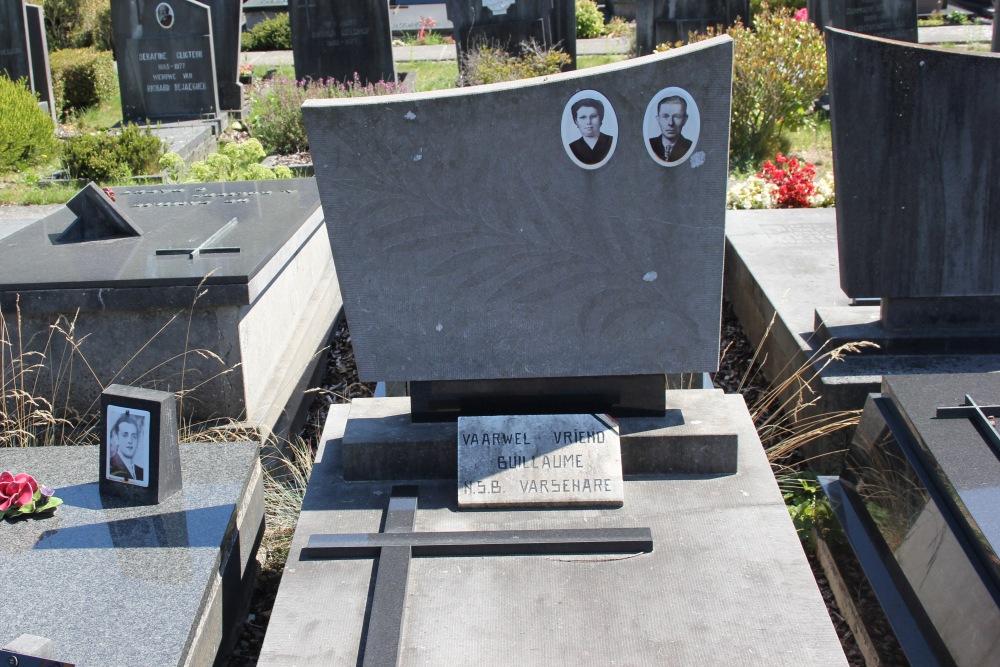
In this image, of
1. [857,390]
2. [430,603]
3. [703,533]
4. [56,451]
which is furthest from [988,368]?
[56,451]

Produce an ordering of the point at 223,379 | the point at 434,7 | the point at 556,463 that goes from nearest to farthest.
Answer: the point at 556,463 → the point at 223,379 → the point at 434,7

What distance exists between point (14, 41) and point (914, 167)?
10903mm

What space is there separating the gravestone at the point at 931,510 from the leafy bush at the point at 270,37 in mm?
16950

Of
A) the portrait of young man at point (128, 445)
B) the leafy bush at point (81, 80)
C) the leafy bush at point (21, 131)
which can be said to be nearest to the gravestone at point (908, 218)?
the portrait of young man at point (128, 445)

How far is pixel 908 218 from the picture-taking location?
3.74 m

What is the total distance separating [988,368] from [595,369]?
1.78 metres

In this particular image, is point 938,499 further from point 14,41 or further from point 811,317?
point 14,41

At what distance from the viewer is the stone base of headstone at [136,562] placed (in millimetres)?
2449

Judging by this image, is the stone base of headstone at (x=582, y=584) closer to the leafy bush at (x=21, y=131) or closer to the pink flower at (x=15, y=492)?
the pink flower at (x=15, y=492)

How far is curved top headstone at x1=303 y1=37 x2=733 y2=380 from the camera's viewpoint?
2805mm

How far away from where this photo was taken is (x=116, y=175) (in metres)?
8.25

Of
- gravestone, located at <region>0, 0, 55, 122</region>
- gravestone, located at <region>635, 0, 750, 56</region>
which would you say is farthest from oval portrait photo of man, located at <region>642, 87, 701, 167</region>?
gravestone, located at <region>0, 0, 55, 122</region>

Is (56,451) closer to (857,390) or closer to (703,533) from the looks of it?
(703,533)

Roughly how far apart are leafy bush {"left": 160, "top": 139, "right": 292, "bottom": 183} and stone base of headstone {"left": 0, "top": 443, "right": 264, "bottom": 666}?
3756 millimetres
